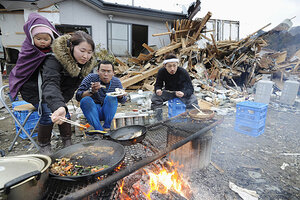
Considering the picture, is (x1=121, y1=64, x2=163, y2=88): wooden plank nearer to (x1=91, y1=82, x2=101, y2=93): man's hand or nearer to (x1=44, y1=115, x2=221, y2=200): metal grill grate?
(x1=91, y1=82, x2=101, y2=93): man's hand

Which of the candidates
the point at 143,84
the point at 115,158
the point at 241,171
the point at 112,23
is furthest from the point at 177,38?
the point at 115,158

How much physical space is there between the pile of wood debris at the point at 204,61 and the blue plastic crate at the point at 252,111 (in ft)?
12.0

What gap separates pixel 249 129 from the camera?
428 cm

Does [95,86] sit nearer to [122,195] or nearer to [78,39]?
[78,39]

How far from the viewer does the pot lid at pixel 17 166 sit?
108 centimetres

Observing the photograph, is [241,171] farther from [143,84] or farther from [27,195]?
[143,84]

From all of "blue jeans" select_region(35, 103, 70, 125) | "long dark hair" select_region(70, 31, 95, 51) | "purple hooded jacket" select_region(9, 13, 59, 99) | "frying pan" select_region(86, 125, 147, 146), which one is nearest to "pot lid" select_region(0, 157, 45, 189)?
"frying pan" select_region(86, 125, 147, 146)

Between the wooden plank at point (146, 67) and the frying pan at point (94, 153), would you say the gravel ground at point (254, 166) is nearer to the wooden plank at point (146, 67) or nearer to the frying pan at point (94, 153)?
the frying pan at point (94, 153)

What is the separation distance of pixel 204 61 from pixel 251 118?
227 inches

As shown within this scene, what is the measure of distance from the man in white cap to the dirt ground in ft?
4.29

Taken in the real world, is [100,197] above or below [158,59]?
below

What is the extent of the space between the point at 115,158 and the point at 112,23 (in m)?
10.2

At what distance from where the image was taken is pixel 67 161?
1561 millimetres

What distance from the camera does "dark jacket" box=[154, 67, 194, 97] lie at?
14.5ft
